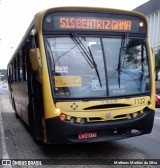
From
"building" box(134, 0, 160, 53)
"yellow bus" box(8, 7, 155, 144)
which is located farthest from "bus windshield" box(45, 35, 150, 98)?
"building" box(134, 0, 160, 53)

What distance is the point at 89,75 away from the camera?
7258 mm

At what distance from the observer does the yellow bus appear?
6.97 m

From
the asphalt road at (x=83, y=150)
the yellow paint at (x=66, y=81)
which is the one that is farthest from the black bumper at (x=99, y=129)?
the yellow paint at (x=66, y=81)

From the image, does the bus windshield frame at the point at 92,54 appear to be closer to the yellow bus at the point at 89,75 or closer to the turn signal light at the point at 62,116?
the yellow bus at the point at 89,75

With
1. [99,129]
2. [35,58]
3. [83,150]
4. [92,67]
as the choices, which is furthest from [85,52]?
[83,150]

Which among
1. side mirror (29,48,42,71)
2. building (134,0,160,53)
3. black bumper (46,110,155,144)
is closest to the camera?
black bumper (46,110,155,144)

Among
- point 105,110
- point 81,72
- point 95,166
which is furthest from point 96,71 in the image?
point 95,166

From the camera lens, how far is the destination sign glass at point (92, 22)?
725 centimetres

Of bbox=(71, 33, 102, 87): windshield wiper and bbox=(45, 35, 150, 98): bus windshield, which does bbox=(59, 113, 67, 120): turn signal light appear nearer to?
bbox=(45, 35, 150, 98): bus windshield

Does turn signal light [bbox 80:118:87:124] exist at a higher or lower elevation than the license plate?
higher

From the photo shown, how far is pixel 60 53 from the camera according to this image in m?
7.19

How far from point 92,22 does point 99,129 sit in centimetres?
224

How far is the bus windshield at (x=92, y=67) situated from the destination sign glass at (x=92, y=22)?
0.21 metres

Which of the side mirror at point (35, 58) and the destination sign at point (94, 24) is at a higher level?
the destination sign at point (94, 24)
